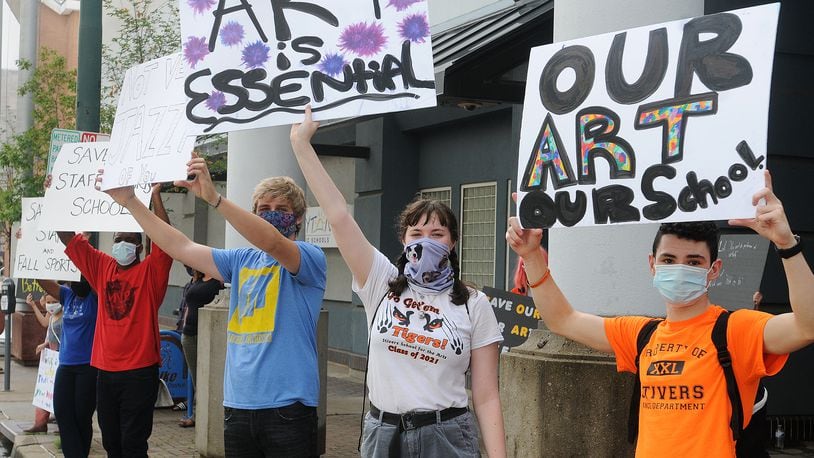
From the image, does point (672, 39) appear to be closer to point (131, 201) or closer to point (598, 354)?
point (598, 354)

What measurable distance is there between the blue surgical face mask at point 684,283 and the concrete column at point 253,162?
20.6 feet

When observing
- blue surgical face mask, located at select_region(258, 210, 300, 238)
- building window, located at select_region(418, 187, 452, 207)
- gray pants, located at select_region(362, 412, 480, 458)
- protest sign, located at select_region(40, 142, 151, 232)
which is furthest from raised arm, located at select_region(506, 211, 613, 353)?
building window, located at select_region(418, 187, 452, 207)

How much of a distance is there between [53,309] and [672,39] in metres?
7.67

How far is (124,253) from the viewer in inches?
261

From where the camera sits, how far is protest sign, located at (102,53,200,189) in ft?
17.1

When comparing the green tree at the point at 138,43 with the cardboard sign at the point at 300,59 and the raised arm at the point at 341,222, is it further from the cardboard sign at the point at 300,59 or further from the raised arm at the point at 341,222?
the raised arm at the point at 341,222

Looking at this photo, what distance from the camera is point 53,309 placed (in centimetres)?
988

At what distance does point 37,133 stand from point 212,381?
29.9 ft

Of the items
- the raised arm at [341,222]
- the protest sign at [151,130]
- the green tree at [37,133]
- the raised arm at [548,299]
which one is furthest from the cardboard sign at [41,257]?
the green tree at [37,133]

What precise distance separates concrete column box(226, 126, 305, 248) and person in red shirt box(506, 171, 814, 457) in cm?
617

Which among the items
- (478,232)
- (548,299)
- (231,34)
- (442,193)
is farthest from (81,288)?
(442,193)

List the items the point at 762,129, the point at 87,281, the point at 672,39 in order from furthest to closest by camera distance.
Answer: the point at 87,281 < the point at 672,39 < the point at 762,129

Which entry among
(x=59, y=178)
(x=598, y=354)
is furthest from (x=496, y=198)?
(x=598, y=354)

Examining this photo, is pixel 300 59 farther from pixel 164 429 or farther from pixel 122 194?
pixel 164 429
